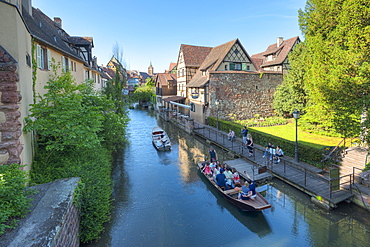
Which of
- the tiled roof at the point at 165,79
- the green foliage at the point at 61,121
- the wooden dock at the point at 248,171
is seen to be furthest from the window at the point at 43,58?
the tiled roof at the point at 165,79

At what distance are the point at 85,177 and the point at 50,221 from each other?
3.49 meters

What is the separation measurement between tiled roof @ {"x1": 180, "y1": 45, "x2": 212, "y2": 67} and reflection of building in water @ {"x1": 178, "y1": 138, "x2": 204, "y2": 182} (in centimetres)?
1732

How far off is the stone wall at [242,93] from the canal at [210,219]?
17.0 metres

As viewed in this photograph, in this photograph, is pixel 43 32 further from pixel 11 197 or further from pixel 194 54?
pixel 194 54

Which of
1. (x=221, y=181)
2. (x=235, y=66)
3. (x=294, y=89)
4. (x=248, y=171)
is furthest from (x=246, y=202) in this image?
(x=235, y=66)

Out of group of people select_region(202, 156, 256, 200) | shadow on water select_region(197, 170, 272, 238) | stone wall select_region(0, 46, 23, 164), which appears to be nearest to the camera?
stone wall select_region(0, 46, 23, 164)

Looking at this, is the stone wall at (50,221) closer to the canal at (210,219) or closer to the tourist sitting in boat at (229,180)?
the canal at (210,219)

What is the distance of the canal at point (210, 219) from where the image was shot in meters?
9.38

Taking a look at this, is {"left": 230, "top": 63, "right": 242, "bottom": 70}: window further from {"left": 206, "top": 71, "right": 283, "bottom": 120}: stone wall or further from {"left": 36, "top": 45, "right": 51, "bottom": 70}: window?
{"left": 36, "top": 45, "right": 51, "bottom": 70}: window

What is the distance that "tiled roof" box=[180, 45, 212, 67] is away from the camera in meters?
38.8

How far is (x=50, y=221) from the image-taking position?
6016 mm

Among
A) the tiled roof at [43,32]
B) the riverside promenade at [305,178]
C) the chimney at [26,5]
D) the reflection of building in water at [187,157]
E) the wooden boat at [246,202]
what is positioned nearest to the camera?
the wooden boat at [246,202]

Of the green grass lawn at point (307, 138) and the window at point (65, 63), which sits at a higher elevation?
the window at point (65, 63)

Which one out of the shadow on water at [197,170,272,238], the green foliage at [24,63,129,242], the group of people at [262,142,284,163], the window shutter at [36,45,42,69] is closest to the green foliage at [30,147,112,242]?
the green foliage at [24,63,129,242]
